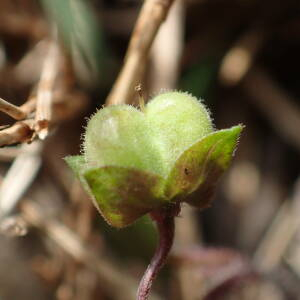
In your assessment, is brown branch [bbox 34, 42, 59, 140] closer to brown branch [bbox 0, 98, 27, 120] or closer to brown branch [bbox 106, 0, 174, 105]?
brown branch [bbox 0, 98, 27, 120]

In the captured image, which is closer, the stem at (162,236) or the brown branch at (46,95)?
the stem at (162,236)

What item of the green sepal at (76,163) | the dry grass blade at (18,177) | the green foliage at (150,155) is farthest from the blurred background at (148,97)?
the green foliage at (150,155)

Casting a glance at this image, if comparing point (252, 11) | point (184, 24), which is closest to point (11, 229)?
point (184, 24)

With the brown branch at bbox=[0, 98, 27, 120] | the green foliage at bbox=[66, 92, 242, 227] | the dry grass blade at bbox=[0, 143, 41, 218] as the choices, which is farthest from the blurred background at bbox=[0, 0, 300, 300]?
the green foliage at bbox=[66, 92, 242, 227]

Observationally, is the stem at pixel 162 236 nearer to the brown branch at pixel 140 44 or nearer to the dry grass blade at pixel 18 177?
the brown branch at pixel 140 44

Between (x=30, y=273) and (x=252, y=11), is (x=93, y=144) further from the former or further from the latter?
(x=252, y=11)

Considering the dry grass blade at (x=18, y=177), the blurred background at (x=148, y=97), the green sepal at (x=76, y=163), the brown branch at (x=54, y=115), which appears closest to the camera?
the green sepal at (x=76, y=163)

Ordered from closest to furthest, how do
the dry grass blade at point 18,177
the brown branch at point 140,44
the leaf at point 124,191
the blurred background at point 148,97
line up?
the leaf at point 124,191
the brown branch at point 140,44
the dry grass blade at point 18,177
the blurred background at point 148,97
